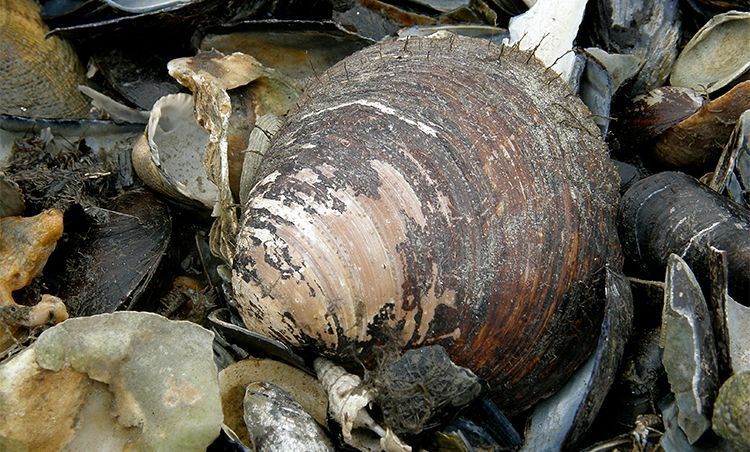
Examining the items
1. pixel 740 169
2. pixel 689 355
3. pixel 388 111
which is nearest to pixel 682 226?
pixel 740 169

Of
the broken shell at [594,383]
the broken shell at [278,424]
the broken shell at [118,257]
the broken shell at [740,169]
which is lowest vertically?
the broken shell at [118,257]

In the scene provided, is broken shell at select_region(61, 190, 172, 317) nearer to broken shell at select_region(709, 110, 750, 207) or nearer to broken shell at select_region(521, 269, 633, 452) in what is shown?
broken shell at select_region(521, 269, 633, 452)

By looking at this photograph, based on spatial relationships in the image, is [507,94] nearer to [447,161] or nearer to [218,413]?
[447,161]

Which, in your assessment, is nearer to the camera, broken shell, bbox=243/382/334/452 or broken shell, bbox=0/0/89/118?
broken shell, bbox=243/382/334/452

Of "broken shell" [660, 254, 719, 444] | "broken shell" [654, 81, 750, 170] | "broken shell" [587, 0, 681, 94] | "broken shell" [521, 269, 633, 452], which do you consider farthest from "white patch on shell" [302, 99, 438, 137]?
"broken shell" [587, 0, 681, 94]

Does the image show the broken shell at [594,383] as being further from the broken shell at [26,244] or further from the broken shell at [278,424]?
Answer: the broken shell at [26,244]

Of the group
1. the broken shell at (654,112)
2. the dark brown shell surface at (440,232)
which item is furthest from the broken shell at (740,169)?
the dark brown shell surface at (440,232)
